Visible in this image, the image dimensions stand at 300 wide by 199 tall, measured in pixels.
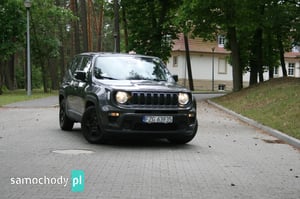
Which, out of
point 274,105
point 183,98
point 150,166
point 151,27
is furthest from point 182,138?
point 151,27

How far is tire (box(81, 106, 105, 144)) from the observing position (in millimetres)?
11207

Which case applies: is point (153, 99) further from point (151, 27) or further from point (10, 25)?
point (151, 27)

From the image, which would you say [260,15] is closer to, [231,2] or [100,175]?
[231,2]

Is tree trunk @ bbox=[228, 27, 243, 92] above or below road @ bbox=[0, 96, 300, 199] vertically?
above

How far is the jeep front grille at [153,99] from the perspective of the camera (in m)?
10.8

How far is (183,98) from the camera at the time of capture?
11.2m

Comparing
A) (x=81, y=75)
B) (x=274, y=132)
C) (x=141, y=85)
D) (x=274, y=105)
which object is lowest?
(x=274, y=132)

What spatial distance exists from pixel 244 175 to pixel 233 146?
12.0ft

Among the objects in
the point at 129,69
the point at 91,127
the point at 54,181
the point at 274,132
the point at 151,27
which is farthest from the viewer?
the point at 151,27

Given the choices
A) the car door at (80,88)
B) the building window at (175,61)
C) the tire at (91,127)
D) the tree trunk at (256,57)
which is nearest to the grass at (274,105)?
the tire at (91,127)

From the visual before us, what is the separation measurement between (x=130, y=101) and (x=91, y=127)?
1162mm

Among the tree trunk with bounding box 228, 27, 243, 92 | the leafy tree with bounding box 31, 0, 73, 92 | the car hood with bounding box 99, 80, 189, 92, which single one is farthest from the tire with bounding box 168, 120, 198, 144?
the leafy tree with bounding box 31, 0, 73, 92

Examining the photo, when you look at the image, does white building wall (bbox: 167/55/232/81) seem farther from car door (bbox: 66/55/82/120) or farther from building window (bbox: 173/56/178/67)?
car door (bbox: 66/55/82/120)

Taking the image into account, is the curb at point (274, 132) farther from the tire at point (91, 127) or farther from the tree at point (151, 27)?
the tree at point (151, 27)
